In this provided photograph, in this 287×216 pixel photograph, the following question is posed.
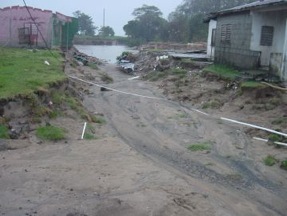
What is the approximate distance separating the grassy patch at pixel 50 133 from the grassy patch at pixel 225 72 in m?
10.4

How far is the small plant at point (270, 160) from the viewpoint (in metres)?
10.5

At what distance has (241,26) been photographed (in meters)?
22.2

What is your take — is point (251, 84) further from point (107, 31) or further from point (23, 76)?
point (107, 31)

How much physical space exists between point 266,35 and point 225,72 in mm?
2741

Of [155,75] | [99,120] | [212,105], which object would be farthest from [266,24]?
[99,120]

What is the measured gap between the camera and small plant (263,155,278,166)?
10484 mm

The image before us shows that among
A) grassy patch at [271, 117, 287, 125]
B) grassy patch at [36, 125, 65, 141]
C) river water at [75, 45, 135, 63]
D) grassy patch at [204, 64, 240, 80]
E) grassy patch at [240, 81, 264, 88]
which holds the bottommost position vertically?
grassy patch at [36, 125, 65, 141]

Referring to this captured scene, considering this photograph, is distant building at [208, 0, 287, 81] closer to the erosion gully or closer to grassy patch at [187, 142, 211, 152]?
the erosion gully

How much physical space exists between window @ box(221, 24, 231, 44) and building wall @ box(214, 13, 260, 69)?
0.62 feet

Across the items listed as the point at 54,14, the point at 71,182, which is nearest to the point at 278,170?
the point at 71,182

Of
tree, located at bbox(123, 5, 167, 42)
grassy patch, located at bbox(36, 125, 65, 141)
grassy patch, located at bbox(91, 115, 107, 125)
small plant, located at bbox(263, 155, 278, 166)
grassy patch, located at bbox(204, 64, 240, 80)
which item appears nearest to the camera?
small plant, located at bbox(263, 155, 278, 166)

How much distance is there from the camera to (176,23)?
6606cm

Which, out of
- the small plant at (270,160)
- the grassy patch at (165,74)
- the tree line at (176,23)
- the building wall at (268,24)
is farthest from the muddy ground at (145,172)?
the tree line at (176,23)

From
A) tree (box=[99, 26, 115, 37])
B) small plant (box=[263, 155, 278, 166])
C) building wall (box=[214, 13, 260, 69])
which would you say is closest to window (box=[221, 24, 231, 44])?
building wall (box=[214, 13, 260, 69])
